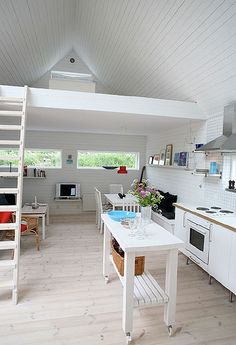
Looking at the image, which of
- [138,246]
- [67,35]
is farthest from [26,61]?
[138,246]

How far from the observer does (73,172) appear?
664 cm

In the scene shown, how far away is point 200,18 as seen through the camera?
7.93 feet

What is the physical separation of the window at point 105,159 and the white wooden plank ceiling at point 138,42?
2150 millimetres

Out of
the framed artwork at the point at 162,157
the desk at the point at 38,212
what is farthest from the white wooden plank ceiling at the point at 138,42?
Result: the desk at the point at 38,212

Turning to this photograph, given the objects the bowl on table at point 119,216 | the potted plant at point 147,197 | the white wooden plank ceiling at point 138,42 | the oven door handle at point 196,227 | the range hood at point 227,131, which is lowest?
the oven door handle at point 196,227

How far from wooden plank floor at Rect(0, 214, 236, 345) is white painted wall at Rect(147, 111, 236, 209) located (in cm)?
122

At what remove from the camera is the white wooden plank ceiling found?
99.7 inches

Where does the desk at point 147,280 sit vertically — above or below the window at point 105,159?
below

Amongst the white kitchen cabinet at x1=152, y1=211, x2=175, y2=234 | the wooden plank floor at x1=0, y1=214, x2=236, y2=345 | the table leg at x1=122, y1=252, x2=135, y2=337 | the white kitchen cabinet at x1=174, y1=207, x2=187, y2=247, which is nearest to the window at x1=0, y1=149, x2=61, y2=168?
the white kitchen cabinet at x1=152, y1=211, x2=175, y2=234

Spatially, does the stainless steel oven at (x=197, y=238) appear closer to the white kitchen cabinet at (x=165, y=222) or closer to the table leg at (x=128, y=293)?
the white kitchen cabinet at (x=165, y=222)

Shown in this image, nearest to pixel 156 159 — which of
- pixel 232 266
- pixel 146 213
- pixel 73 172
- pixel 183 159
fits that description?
pixel 183 159

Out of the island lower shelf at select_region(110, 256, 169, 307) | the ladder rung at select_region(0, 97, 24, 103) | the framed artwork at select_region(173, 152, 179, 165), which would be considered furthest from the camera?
the framed artwork at select_region(173, 152, 179, 165)

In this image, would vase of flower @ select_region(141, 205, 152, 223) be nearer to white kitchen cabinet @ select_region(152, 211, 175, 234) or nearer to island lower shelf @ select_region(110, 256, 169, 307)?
island lower shelf @ select_region(110, 256, 169, 307)

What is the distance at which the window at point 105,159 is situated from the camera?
6.76 metres
